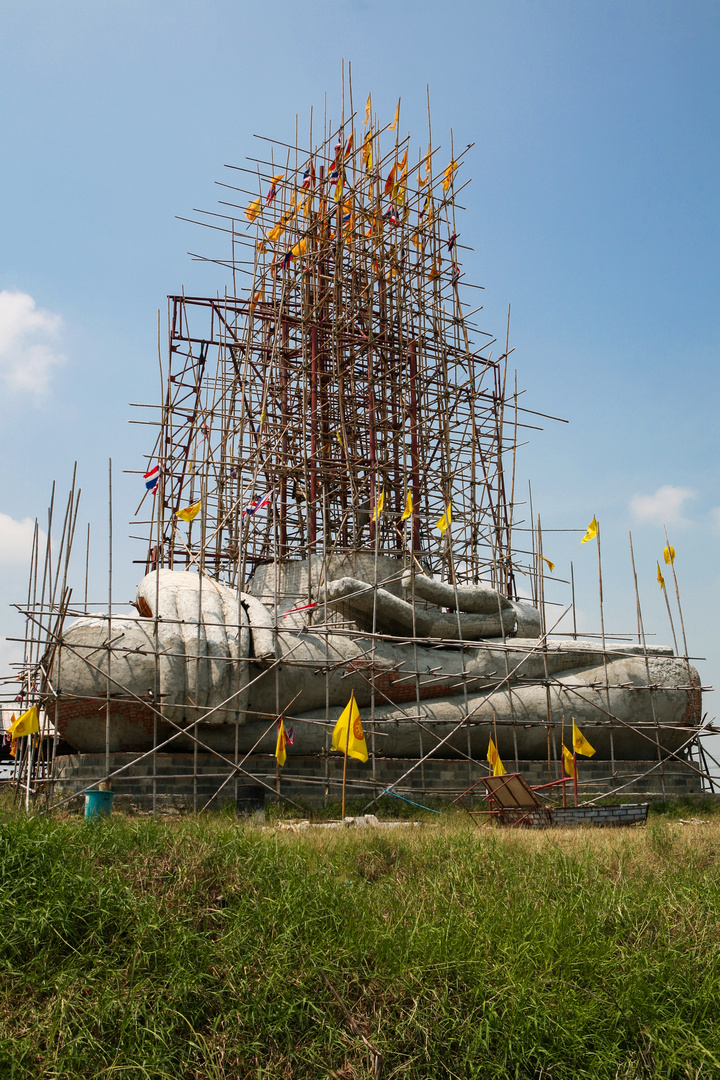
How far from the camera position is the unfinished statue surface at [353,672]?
12805 mm

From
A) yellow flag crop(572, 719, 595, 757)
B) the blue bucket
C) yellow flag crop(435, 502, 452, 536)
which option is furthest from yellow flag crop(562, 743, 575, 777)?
the blue bucket

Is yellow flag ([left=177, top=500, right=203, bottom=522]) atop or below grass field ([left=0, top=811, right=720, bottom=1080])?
atop

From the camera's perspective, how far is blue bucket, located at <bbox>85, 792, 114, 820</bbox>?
976 centimetres

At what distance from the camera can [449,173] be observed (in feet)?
69.8

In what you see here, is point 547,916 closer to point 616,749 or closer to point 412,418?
point 616,749

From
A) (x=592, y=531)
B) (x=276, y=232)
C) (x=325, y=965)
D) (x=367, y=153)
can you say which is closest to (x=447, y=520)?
(x=592, y=531)

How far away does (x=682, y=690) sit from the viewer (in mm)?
16188

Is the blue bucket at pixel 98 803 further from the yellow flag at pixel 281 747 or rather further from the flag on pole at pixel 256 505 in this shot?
the flag on pole at pixel 256 505

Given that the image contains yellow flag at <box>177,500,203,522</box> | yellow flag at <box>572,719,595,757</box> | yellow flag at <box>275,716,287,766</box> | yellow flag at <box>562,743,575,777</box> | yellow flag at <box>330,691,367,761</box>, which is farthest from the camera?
yellow flag at <box>177,500,203,522</box>

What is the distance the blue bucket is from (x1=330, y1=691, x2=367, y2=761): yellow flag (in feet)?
9.45

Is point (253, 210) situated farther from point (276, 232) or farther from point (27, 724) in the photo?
point (27, 724)

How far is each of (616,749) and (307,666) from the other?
5343 millimetres

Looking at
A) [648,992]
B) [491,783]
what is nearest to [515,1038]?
[648,992]

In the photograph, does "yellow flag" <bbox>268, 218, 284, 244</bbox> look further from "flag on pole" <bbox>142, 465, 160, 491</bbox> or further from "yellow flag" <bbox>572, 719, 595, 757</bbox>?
"yellow flag" <bbox>572, 719, 595, 757</bbox>
